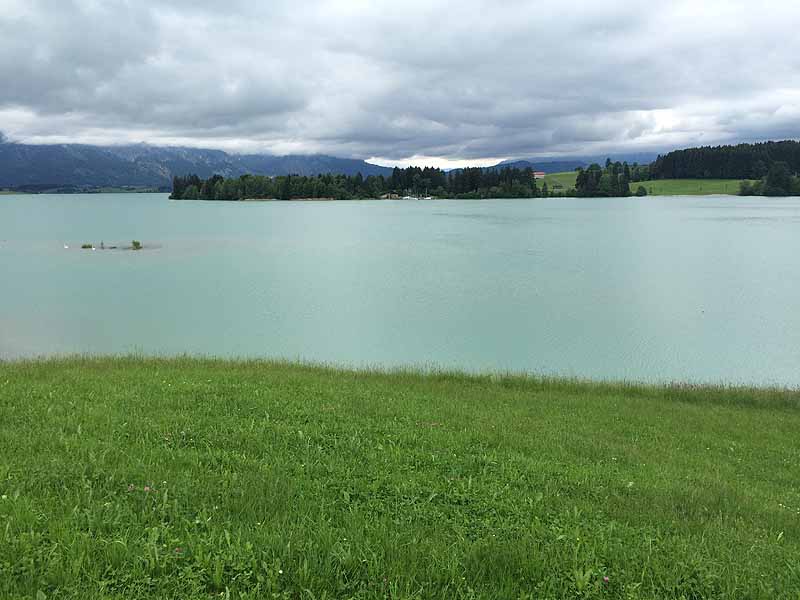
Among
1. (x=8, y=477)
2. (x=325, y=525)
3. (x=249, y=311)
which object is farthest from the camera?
(x=249, y=311)

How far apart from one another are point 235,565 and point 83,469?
8.19 feet

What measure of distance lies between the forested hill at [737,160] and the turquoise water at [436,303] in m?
139

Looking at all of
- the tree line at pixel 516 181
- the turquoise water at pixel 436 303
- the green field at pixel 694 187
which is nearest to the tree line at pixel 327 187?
the tree line at pixel 516 181

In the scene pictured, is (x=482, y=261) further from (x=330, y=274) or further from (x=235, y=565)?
(x=235, y=565)

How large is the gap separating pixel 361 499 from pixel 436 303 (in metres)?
27.2

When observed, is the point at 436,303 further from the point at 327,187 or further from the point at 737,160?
the point at 737,160

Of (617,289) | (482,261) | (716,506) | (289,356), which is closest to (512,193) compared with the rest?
(482,261)

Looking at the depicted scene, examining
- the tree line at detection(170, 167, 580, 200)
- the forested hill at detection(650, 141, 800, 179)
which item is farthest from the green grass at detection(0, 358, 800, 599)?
the forested hill at detection(650, 141, 800, 179)

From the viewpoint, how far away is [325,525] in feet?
17.0

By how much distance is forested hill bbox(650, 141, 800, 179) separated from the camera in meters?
184

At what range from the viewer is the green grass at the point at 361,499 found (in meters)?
4.44

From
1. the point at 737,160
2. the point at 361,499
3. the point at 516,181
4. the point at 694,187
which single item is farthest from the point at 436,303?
the point at 737,160

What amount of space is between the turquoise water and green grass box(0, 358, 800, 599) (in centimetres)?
1174

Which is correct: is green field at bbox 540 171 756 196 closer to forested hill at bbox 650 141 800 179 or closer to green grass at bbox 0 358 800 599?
forested hill at bbox 650 141 800 179
